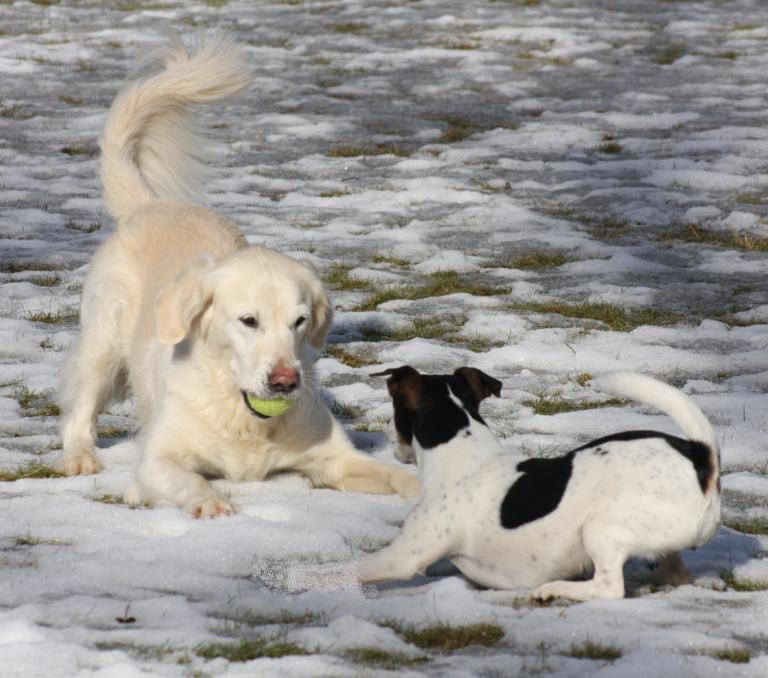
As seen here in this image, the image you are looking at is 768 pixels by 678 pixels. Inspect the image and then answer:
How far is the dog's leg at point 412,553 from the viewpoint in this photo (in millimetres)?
4289

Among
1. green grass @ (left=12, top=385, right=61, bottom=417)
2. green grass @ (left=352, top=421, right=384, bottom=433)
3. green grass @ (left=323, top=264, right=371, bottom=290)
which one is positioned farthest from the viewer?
green grass @ (left=323, top=264, right=371, bottom=290)

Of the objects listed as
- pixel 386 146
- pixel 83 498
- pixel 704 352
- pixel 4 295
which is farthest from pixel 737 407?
pixel 386 146

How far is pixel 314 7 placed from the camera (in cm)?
1828

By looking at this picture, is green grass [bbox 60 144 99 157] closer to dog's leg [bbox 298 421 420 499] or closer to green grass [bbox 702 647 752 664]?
dog's leg [bbox 298 421 420 499]

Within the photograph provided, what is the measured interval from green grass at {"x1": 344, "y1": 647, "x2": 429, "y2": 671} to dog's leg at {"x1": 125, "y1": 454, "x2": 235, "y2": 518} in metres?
1.46

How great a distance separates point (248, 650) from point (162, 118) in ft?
15.5

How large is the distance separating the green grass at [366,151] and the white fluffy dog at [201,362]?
17.2ft

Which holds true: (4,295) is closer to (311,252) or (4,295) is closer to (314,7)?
(311,252)

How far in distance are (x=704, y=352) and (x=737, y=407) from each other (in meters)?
1.00

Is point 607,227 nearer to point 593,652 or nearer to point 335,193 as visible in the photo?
point 335,193

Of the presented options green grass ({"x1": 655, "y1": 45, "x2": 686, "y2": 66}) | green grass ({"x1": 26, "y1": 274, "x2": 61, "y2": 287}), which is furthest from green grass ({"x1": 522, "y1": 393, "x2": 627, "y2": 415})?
green grass ({"x1": 655, "y1": 45, "x2": 686, "y2": 66})

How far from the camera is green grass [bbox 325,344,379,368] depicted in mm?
7273

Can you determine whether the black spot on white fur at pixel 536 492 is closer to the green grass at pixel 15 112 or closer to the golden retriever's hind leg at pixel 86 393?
the golden retriever's hind leg at pixel 86 393

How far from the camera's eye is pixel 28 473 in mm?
5539
